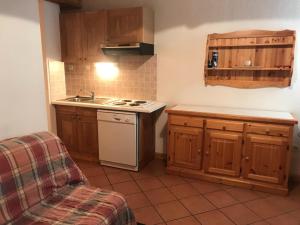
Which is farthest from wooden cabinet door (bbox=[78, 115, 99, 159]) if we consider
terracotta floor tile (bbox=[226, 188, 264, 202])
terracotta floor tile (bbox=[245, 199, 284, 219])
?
terracotta floor tile (bbox=[245, 199, 284, 219])

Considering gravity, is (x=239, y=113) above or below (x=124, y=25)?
below

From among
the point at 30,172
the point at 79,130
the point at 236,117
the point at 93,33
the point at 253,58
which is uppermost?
the point at 93,33

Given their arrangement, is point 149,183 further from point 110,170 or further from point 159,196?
point 110,170

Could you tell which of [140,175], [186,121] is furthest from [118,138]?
[186,121]

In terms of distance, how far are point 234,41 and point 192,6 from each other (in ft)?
2.47

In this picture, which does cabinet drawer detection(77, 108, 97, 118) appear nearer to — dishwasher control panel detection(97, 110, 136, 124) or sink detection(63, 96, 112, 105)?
dishwasher control panel detection(97, 110, 136, 124)

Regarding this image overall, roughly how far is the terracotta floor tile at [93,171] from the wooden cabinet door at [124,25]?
5.93 ft

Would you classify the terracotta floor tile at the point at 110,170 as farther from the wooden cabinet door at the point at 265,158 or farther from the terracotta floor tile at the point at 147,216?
the wooden cabinet door at the point at 265,158

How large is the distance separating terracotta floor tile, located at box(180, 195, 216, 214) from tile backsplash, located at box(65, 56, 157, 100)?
62.9 inches

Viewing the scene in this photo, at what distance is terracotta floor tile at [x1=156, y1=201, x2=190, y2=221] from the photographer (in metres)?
2.45

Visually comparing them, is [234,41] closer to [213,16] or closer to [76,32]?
[213,16]

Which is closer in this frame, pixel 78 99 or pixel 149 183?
pixel 149 183

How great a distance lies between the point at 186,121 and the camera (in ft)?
10.3

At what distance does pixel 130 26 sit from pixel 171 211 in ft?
7.73
